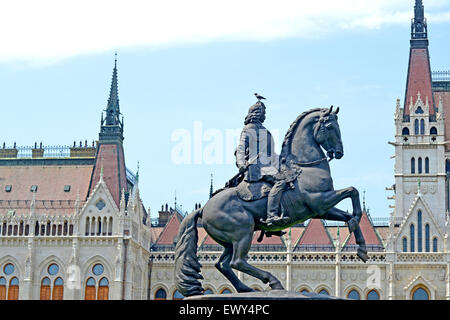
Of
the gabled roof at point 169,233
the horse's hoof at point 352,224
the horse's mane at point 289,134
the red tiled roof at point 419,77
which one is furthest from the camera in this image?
the red tiled roof at point 419,77

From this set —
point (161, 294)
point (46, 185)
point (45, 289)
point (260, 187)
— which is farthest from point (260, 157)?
point (46, 185)

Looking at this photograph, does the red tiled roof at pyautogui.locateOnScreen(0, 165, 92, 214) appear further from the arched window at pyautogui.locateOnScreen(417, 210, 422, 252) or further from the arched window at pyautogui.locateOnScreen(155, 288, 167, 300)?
the arched window at pyautogui.locateOnScreen(417, 210, 422, 252)

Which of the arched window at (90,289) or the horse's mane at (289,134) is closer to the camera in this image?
the horse's mane at (289,134)

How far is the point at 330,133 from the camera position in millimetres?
17234

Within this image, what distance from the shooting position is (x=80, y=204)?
62.7 m

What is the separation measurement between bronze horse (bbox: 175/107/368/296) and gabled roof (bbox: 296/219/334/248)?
46.6 metres

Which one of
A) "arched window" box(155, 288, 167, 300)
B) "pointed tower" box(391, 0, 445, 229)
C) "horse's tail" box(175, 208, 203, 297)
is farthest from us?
"pointed tower" box(391, 0, 445, 229)

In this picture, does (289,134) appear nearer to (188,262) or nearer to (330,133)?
(330,133)

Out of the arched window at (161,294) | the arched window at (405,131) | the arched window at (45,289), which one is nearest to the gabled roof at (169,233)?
the arched window at (161,294)

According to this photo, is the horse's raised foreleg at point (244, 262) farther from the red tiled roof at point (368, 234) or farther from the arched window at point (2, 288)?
the red tiled roof at point (368, 234)

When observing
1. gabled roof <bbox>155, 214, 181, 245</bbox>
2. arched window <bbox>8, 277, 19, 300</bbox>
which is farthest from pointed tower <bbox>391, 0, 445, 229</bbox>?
arched window <bbox>8, 277, 19, 300</bbox>

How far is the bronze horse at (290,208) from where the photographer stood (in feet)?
55.2

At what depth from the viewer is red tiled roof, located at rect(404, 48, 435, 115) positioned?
2686 inches

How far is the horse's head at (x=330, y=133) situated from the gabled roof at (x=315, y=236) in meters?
46.7
